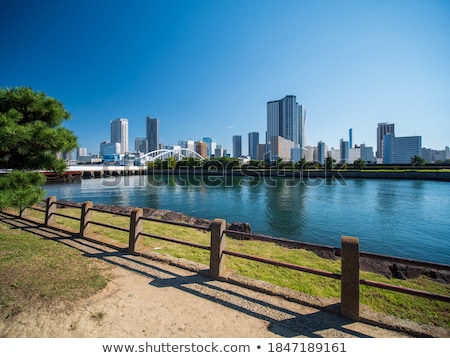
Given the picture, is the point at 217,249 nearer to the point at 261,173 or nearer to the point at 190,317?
the point at 190,317

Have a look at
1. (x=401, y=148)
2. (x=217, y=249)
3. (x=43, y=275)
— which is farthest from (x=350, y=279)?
(x=401, y=148)

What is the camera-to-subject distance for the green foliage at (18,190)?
656 centimetres

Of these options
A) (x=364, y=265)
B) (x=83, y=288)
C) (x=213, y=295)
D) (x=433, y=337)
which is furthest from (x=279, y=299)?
(x=364, y=265)

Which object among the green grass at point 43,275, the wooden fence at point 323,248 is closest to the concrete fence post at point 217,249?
the wooden fence at point 323,248

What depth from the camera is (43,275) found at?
Answer: 18.7ft

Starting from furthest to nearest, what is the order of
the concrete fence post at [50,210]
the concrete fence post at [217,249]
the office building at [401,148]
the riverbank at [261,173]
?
1. the office building at [401,148]
2. the riverbank at [261,173]
3. the concrete fence post at [50,210]
4. the concrete fence post at [217,249]

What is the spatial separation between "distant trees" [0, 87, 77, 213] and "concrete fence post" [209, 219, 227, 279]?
484cm

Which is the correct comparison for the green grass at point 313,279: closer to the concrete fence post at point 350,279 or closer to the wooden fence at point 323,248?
the wooden fence at point 323,248

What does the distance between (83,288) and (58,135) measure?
4.02m

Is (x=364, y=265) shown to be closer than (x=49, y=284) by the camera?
No

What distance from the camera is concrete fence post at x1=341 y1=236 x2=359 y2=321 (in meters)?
4.29

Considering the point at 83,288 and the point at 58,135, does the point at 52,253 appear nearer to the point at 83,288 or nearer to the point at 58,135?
the point at 83,288

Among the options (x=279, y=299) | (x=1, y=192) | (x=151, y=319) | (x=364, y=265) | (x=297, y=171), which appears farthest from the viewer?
(x=297, y=171)

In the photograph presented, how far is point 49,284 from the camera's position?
5277mm
